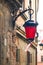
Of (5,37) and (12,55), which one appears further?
(12,55)

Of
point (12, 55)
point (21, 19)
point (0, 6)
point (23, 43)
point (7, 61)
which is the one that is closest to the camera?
point (0, 6)

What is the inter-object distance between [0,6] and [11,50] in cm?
162

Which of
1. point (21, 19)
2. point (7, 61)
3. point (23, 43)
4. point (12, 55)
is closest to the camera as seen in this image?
point (7, 61)

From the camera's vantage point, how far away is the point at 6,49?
873cm

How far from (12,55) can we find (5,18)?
1303 millimetres

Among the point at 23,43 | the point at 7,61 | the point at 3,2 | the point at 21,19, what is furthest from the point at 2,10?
the point at 23,43

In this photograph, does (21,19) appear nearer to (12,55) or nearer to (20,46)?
(20,46)

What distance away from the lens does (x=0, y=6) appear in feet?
27.2

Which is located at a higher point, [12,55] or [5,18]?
[5,18]

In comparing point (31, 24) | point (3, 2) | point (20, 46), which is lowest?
point (20, 46)

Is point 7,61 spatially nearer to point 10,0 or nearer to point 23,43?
point 10,0

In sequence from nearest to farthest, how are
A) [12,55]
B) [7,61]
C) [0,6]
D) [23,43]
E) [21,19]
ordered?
[0,6] → [7,61] → [12,55] → [21,19] → [23,43]

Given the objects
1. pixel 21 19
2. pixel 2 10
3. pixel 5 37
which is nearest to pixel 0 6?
pixel 2 10

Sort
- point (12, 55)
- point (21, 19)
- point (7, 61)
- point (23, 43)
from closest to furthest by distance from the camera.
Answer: point (7, 61)
point (12, 55)
point (21, 19)
point (23, 43)
